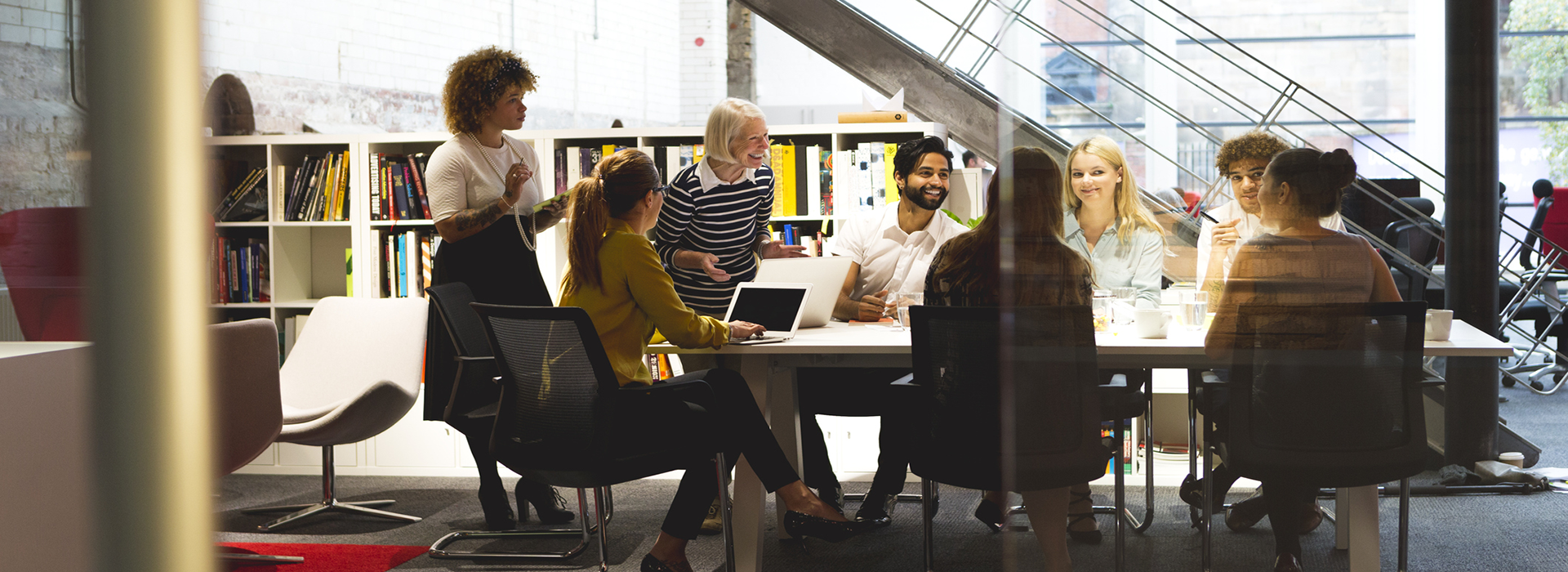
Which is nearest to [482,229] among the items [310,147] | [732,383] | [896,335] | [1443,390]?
[732,383]

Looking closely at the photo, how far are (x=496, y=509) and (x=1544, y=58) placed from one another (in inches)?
101

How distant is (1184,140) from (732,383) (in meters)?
1.51

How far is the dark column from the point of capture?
634mm

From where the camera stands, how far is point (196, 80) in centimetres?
28

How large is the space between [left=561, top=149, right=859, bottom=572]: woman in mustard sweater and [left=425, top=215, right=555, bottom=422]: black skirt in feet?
1.34

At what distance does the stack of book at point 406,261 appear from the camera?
342cm

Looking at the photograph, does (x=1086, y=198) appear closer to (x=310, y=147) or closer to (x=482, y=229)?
(x=482, y=229)

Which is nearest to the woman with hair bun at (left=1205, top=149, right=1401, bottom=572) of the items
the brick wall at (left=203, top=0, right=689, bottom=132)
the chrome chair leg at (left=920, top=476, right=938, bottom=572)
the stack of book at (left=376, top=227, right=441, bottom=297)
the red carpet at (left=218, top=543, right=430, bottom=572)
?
the brick wall at (left=203, top=0, right=689, bottom=132)

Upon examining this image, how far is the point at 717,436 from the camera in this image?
6.79ft

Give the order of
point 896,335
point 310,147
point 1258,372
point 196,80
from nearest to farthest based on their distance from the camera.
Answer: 1. point 196,80
2. point 1258,372
3. point 896,335
4. point 310,147

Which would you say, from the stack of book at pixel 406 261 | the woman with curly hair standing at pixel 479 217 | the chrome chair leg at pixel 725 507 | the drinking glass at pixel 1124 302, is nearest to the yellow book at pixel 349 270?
the stack of book at pixel 406 261

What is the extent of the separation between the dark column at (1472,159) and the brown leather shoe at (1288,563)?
0.26 meters

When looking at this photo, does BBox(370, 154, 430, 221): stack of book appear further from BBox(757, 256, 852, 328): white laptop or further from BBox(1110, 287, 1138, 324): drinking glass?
BBox(1110, 287, 1138, 324): drinking glass

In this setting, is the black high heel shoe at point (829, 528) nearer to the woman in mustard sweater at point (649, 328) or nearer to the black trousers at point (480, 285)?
the woman in mustard sweater at point (649, 328)
